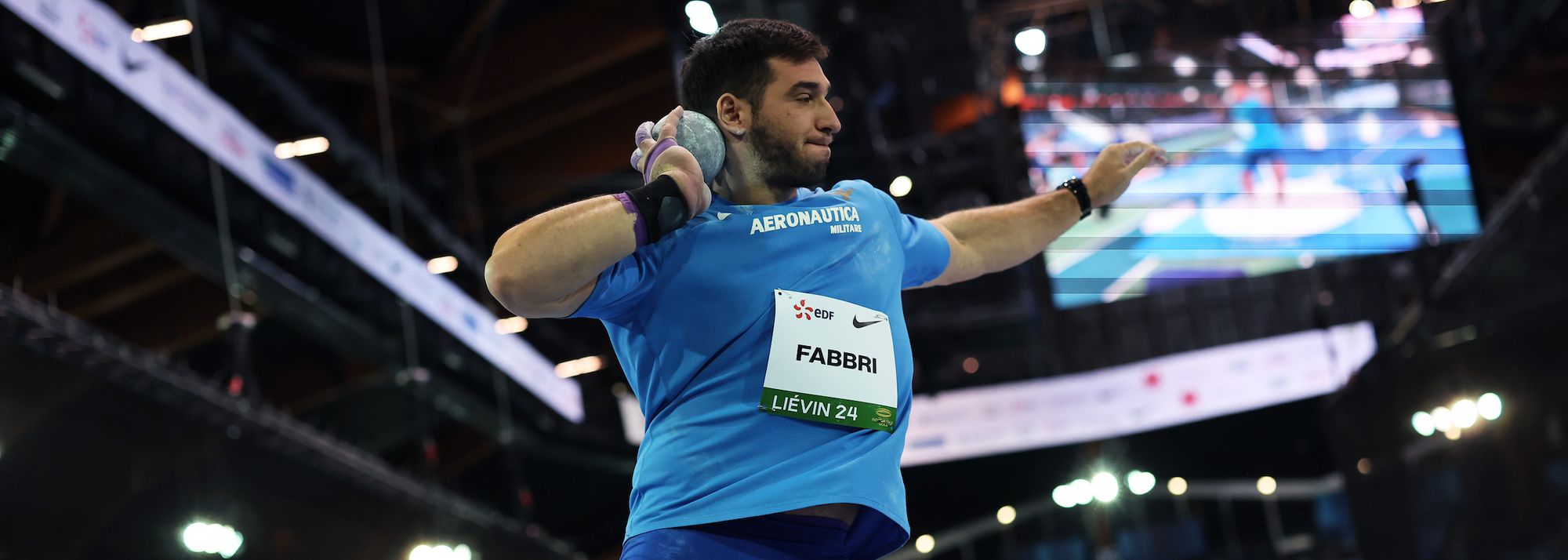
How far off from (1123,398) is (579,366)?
5172 mm

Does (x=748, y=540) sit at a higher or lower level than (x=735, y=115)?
lower

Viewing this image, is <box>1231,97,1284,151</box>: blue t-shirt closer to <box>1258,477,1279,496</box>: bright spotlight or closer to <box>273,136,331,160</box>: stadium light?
<box>1258,477,1279,496</box>: bright spotlight

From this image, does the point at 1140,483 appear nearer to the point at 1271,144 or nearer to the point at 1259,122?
the point at 1271,144

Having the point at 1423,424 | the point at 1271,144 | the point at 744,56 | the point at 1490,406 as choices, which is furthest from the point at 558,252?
the point at 1271,144

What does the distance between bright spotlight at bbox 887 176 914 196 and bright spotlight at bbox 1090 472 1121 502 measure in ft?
14.0

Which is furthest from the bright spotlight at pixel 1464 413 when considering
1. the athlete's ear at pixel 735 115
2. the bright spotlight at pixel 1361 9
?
the bright spotlight at pixel 1361 9

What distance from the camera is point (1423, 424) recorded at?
7.36 metres

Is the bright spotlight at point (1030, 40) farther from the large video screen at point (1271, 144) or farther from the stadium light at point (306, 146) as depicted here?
the stadium light at point (306, 146)

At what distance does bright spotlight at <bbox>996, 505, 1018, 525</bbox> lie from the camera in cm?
1688

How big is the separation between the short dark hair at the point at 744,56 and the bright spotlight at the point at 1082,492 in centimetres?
1314

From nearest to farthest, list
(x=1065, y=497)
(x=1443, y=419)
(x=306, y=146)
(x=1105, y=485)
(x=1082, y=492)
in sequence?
(x=1443, y=419)
(x=306, y=146)
(x=1105, y=485)
(x=1082, y=492)
(x=1065, y=497)

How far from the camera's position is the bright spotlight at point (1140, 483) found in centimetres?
1512

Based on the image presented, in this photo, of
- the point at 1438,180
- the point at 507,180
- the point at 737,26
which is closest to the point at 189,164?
the point at 507,180

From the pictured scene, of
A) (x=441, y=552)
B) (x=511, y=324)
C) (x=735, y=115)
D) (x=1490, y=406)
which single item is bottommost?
(x=735, y=115)
